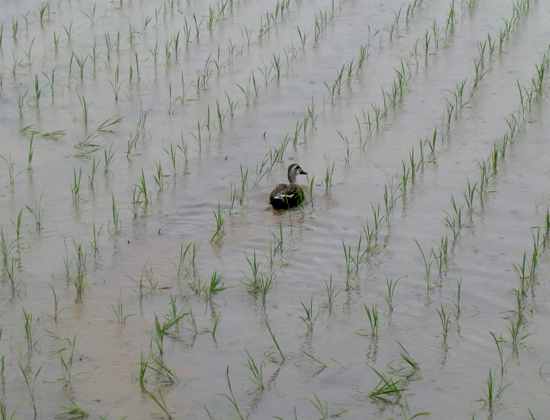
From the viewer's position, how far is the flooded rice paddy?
4.16 m

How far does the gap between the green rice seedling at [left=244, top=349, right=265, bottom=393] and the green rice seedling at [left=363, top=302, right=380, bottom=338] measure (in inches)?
25.2

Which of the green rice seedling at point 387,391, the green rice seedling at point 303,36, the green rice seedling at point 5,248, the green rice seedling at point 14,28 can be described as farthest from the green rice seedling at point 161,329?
the green rice seedling at point 14,28

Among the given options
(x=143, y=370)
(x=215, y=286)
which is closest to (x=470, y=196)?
(x=215, y=286)

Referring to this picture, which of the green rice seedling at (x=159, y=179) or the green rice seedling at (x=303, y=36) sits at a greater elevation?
the green rice seedling at (x=303, y=36)

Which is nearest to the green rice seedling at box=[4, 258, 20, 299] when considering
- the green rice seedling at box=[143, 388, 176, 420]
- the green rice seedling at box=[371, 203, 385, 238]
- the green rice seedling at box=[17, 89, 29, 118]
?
the green rice seedling at box=[143, 388, 176, 420]

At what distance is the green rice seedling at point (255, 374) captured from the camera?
13.4 feet

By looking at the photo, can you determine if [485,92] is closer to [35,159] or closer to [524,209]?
[524,209]

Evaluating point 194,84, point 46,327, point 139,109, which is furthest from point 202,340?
point 194,84

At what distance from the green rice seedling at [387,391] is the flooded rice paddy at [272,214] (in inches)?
0.7

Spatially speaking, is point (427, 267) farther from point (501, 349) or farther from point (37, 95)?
point (37, 95)

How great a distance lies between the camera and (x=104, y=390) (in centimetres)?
403

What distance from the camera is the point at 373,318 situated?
185 inches

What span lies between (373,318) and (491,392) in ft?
3.10

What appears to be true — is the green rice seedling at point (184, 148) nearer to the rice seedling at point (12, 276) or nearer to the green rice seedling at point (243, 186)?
the green rice seedling at point (243, 186)
